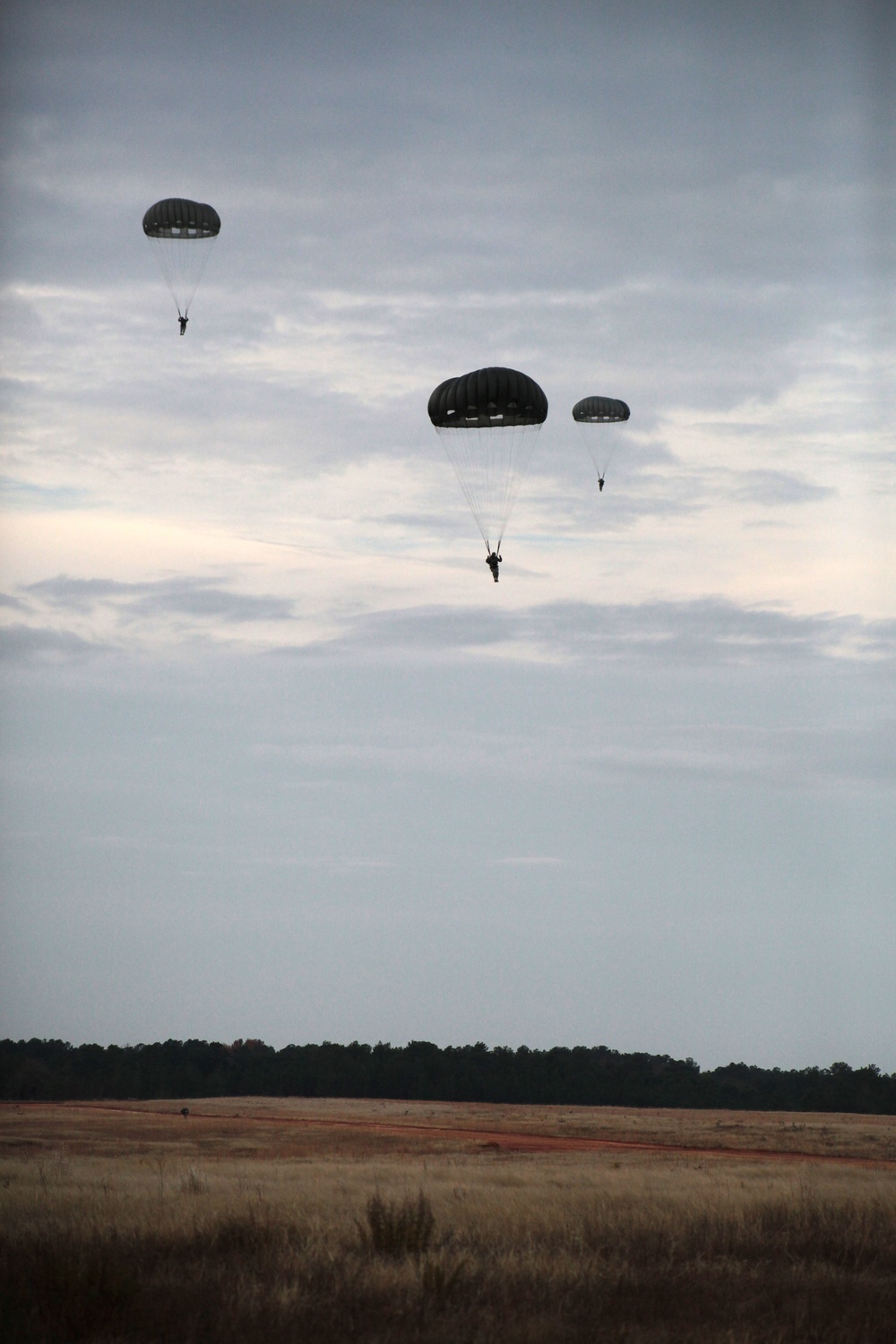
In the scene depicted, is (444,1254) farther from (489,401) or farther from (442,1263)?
(489,401)

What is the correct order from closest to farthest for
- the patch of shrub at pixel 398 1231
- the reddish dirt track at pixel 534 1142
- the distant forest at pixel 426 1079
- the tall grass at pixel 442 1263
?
the tall grass at pixel 442 1263 < the patch of shrub at pixel 398 1231 < the reddish dirt track at pixel 534 1142 < the distant forest at pixel 426 1079

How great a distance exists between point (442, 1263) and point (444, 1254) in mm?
448

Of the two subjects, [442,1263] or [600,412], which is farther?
[600,412]

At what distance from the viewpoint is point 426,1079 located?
111312 millimetres

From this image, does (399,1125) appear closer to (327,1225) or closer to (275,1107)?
(275,1107)

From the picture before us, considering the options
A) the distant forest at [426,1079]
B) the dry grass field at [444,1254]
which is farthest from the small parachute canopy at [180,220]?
the distant forest at [426,1079]

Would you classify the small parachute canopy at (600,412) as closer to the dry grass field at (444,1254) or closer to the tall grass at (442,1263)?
the dry grass field at (444,1254)

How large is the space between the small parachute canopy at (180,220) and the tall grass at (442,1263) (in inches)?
1279

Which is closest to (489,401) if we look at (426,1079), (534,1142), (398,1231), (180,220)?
(180,220)

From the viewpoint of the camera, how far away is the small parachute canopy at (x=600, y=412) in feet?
165

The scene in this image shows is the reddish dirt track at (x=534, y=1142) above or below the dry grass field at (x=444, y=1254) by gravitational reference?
below

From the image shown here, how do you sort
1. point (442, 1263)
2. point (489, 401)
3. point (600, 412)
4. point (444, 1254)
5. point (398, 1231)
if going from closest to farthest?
1. point (442, 1263)
2. point (444, 1254)
3. point (398, 1231)
4. point (489, 401)
5. point (600, 412)

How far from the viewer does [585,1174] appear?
90.5 feet

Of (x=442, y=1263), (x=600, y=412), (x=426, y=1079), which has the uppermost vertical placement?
(x=600, y=412)
